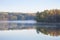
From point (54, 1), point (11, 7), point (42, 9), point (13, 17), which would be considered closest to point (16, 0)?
point (11, 7)

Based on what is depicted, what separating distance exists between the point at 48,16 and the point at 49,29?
262 millimetres

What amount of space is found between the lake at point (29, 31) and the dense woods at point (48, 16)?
0.10 meters

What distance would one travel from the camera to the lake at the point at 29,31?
2404 millimetres

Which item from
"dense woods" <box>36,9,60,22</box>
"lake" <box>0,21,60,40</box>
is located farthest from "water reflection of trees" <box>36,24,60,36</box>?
"dense woods" <box>36,9,60,22</box>

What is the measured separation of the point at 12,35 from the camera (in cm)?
246

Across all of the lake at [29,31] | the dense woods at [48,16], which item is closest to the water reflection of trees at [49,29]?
the lake at [29,31]

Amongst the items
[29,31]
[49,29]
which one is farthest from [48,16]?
[29,31]

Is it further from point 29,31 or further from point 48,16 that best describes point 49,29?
point 29,31

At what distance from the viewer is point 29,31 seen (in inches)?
103

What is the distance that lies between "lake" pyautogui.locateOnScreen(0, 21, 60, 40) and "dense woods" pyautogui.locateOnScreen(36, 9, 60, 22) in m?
0.10

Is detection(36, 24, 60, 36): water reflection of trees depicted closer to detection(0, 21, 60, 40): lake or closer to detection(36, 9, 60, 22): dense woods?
detection(0, 21, 60, 40): lake

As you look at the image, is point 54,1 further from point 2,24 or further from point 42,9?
point 2,24

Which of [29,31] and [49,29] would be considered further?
[49,29]

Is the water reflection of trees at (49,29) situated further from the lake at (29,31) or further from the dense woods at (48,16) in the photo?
the dense woods at (48,16)
